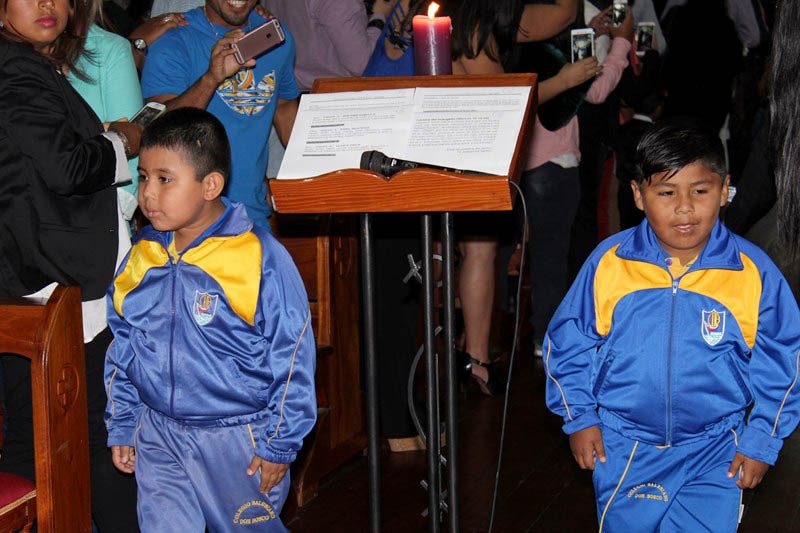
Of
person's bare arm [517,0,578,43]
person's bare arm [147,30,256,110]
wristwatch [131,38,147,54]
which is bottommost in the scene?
person's bare arm [147,30,256,110]

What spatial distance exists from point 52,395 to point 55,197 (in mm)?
507

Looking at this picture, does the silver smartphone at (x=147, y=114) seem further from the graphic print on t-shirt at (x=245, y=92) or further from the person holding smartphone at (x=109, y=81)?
the graphic print on t-shirt at (x=245, y=92)

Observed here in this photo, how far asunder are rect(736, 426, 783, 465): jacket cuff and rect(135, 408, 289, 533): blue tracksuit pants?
3.60ft

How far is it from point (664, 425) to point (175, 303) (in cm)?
116

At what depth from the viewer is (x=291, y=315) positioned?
2330 millimetres

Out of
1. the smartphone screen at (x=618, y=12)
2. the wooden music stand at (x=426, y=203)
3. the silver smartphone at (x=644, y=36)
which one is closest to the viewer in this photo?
the wooden music stand at (x=426, y=203)

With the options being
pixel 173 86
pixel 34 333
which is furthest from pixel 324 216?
pixel 34 333

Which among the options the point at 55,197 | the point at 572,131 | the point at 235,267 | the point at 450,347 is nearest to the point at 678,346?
the point at 450,347

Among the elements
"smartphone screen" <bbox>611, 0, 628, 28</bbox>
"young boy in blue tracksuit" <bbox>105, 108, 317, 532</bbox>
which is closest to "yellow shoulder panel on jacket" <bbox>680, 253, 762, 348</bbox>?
"young boy in blue tracksuit" <bbox>105, 108, 317, 532</bbox>

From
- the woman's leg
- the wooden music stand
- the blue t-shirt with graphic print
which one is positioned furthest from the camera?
the woman's leg

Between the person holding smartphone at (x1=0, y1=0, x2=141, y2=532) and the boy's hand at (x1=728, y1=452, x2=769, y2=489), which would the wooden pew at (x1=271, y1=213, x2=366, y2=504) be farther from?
the boy's hand at (x1=728, y1=452, x2=769, y2=489)

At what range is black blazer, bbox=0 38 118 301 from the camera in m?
2.38

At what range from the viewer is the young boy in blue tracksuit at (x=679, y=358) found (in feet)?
7.39

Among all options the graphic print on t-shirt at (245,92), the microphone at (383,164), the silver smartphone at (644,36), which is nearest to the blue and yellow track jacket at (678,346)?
the microphone at (383,164)
